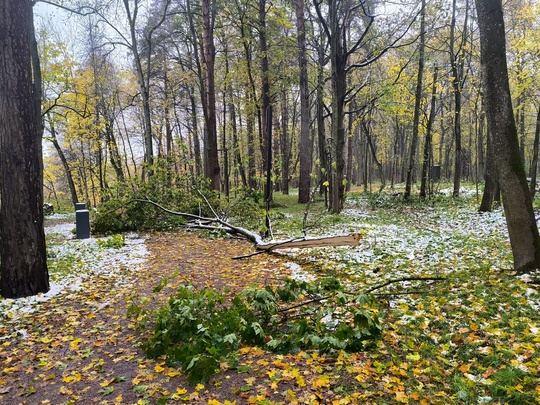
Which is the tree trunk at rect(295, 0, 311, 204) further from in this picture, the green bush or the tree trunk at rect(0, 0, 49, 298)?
the tree trunk at rect(0, 0, 49, 298)

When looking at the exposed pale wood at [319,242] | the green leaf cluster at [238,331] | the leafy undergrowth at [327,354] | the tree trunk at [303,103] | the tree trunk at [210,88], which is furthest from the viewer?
the tree trunk at [303,103]

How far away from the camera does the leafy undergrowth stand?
2711mm

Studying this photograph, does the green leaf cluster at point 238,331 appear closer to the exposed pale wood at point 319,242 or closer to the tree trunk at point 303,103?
the exposed pale wood at point 319,242

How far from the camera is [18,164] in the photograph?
4.77m

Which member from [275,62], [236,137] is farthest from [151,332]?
[236,137]

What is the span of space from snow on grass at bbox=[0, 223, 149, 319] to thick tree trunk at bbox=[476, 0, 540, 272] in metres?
6.38

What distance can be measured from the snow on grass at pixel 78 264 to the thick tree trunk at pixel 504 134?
251 inches

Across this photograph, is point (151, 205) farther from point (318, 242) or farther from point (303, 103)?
point (303, 103)

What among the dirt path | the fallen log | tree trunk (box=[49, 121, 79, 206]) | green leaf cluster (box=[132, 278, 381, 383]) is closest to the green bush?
the fallen log

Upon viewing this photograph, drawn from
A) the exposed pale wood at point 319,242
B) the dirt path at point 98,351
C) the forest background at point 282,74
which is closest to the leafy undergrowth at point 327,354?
the dirt path at point 98,351

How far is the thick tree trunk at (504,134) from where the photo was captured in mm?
4594

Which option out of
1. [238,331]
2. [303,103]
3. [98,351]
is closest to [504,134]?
[238,331]

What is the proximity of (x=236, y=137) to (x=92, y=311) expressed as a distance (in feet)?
58.7

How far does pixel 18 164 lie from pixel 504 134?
21.9 ft
